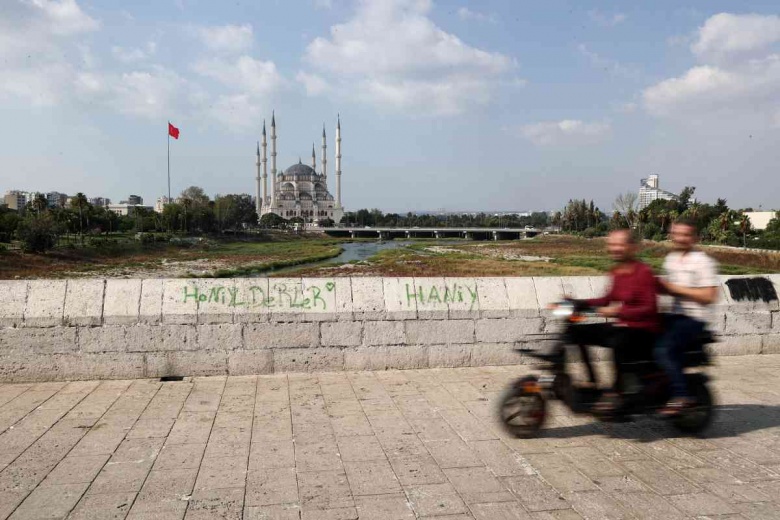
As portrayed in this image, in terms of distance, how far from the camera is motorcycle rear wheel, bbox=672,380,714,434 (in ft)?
13.8

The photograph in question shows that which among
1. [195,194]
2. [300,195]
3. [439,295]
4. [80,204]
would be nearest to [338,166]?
[300,195]

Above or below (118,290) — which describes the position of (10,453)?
below

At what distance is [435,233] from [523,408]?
142m

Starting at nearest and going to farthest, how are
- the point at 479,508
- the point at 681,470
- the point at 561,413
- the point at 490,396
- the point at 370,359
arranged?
1. the point at 479,508
2. the point at 681,470
3. the point at 561,413
4. the point at 490,396
5. the point at 370,359

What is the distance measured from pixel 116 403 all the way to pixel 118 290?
1410 millimetres

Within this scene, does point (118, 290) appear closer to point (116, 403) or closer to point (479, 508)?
point (116, 403)

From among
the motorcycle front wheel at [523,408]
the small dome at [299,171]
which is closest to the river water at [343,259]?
the motorcycle front wheel at [523,408]

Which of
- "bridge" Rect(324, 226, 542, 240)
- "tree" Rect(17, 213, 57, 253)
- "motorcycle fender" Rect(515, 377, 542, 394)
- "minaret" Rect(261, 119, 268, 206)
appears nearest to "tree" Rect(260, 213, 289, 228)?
"bridge" Rect(324, 226, 542, 240)

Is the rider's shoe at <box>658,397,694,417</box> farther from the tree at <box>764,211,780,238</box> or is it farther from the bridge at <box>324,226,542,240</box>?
the bridge at <box>324,226,542,240</box>

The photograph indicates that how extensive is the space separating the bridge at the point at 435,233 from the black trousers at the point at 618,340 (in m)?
127

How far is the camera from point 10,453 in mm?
3969

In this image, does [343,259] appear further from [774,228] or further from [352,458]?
[352,458]

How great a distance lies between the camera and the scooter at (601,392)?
13.6ft

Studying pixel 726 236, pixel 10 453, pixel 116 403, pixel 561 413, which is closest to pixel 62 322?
pixel 116 403
